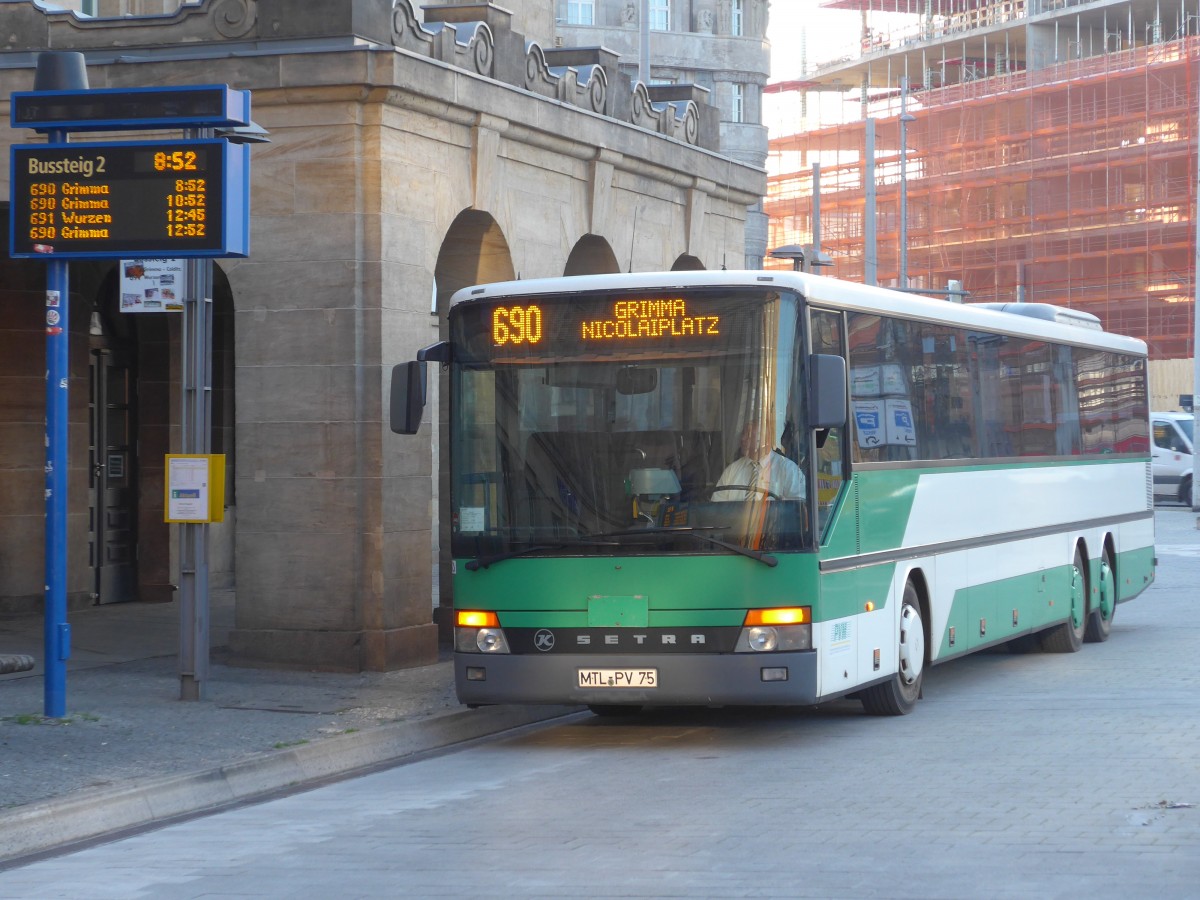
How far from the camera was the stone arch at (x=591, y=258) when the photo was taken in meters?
19.0

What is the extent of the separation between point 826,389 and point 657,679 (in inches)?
76.5

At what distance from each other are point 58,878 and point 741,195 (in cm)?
1555

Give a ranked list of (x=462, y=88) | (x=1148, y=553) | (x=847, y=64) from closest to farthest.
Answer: (x=462, y=88) < (x=1148, y=553) < (x=847, y=64)

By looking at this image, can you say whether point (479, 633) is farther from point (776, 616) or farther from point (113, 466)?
point (113, 466)

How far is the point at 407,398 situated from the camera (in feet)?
39.7

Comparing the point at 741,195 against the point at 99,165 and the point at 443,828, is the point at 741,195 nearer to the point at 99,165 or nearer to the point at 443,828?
the point at 99,165

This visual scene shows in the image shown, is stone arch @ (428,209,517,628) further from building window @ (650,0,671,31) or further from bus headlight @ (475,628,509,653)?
building window @ (650,0,671,31)

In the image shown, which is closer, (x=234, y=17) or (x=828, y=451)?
(x=828, y=451)

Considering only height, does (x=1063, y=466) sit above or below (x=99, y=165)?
→ below

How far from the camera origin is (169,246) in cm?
1187

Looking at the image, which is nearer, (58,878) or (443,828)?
(58,878)

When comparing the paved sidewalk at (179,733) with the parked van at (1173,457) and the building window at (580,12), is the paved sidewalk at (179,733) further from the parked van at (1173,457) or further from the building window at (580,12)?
the building window at (580,12)

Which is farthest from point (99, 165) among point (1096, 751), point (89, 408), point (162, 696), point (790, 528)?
point (89, 408)

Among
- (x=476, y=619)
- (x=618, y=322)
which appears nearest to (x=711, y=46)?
(x=618, y=322)
